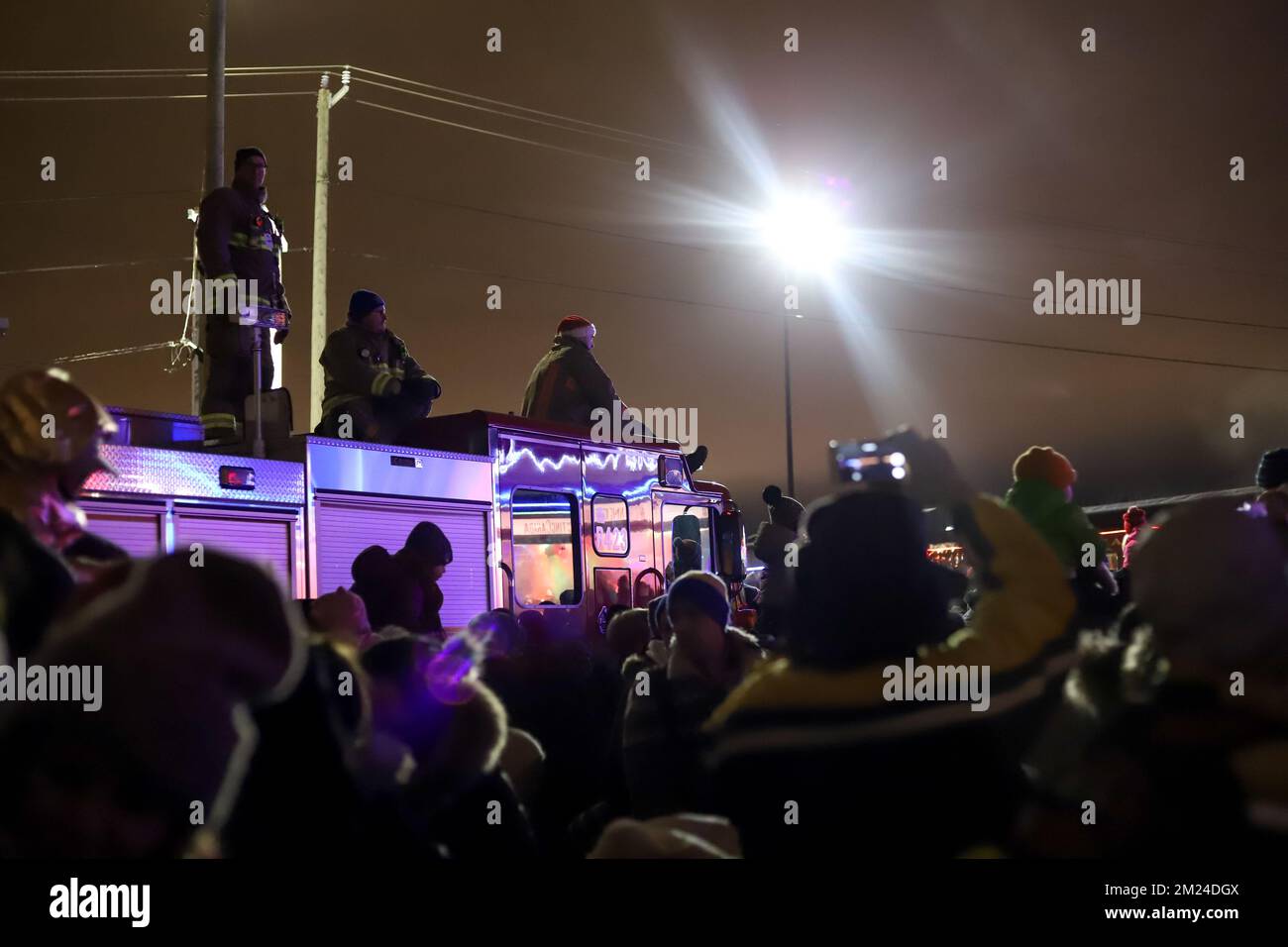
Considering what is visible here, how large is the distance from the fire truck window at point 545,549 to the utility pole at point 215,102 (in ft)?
11.1

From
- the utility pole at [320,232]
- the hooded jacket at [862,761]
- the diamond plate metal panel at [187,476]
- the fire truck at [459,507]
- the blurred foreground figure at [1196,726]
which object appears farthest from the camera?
the utility pole at [320,232]

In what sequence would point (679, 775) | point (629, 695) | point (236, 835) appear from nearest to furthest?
point (236, 835), point (679, 775), point (629, 695)

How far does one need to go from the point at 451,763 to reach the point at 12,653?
100cm

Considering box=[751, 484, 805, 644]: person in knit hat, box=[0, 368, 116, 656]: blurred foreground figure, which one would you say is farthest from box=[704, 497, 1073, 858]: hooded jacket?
box=[751, 484, 805, 644]: person in knit hat

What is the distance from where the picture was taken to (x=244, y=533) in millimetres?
7039

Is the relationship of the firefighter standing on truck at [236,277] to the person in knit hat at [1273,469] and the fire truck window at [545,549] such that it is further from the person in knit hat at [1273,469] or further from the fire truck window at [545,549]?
the person in knit hat at [1273,469]

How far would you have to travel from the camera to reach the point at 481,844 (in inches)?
119

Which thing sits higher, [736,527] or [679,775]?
[736,527]

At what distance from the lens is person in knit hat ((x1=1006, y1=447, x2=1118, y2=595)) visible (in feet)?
15.1

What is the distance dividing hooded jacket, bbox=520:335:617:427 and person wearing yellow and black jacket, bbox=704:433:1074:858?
747 cm

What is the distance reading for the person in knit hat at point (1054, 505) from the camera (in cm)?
461

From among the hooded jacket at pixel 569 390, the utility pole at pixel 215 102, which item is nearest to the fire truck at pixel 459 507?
the hooded jacket at pixel 569 390

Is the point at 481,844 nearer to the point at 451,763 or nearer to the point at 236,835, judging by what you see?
the point at 451,763

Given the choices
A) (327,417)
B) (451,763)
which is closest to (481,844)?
(451,763)
